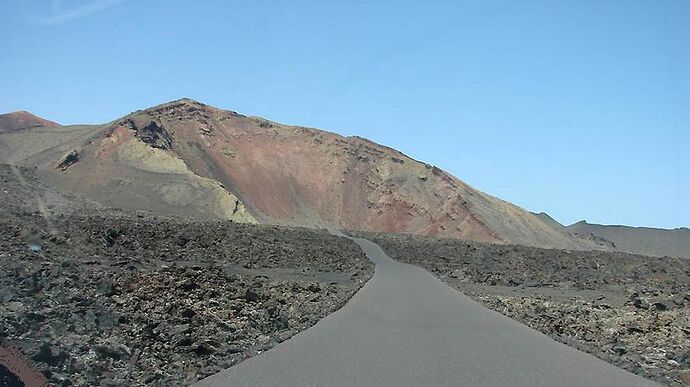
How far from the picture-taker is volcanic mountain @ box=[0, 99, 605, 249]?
88312 mm

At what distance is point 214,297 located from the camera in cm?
1978

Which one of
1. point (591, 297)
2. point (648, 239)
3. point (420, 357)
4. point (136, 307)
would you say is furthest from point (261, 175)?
point (648, 239)

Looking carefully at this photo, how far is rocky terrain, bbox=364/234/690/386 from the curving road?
116 cm

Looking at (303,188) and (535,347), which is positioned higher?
(303,188)

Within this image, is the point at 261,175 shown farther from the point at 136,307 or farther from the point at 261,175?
the point at 136,307

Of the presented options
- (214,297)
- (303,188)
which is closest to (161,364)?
(214,297)

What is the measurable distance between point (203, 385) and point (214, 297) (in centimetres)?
1144

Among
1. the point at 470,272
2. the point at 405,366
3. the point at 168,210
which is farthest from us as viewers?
the point at 168,210

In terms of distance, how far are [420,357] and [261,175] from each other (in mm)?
109940

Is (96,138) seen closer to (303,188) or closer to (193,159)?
(193,159)

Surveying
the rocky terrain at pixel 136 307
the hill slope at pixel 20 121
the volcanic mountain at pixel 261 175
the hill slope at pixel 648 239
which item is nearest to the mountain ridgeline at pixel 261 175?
the volcanic mountain at pixel 261 175

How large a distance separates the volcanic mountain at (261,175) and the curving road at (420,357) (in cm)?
6959

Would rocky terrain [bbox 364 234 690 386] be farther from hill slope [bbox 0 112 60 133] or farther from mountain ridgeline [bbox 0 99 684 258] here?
hill slope [bbox 0 112 60 133]

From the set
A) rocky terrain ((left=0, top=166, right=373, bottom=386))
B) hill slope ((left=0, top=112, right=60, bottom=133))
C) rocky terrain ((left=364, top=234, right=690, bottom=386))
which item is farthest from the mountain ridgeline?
hill slope ((left=0, top=112, right=60, bottom=133))
